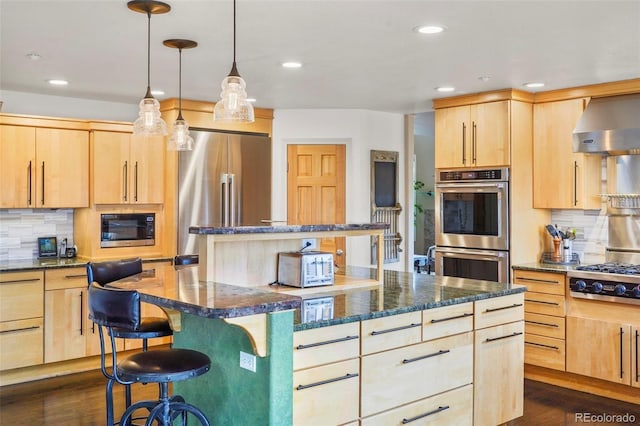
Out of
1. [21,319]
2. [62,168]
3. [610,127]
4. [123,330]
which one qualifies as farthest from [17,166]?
[610,127]

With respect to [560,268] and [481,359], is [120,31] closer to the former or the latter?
[481,359]

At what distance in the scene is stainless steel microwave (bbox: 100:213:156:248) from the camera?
559 cm

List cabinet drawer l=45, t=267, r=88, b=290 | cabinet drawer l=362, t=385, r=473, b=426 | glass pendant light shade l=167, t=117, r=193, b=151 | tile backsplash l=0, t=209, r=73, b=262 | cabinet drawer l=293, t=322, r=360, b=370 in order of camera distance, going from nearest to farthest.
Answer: cabinet drawer l=293, t=322, r=360, b=370 < cabinet drawer l=362, t=385, r=473, b=426 < glass pendant light shade l=167, t=117, r=193, b=151 < cabinet drawer l=45, t=267, r=88, b=290 < tile backsplash l=0, t=209, r=73, b=262

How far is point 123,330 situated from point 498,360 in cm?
215

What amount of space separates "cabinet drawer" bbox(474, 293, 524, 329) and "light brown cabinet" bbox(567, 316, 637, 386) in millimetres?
1229

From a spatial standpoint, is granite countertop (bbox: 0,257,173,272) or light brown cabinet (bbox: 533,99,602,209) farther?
light brown cabinet (bbox: 533,99,602,209)

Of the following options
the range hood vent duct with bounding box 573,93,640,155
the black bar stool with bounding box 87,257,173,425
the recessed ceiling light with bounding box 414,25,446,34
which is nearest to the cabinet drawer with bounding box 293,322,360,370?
the black bar stool with bounding box 87,257,173,425

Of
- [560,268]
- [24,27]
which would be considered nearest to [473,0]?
[24,27]

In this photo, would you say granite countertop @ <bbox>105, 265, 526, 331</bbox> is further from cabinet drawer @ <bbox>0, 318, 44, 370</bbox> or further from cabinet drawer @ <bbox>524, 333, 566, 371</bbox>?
cabinet drawer @ <bbox>0, 318, 44, 370</bbox>

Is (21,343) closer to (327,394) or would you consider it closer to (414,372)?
(327,394)

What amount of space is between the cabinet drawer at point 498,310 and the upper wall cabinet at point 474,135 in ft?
6.03

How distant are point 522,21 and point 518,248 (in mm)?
2511

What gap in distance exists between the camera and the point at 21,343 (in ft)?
15.8

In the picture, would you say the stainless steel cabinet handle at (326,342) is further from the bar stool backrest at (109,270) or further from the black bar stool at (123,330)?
the bar stool backrest at (109,270)
